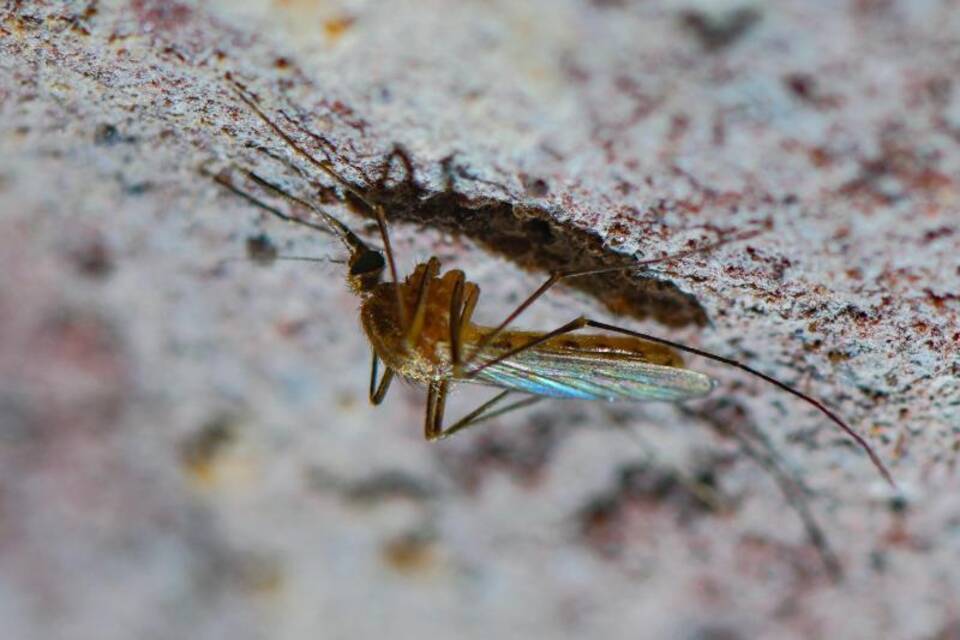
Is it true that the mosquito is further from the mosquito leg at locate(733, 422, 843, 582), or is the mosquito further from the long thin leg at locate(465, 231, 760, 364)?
the mosquito leg at locate(733, 422, 843, 582)

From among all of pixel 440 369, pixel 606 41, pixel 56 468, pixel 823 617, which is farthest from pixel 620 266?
pixel 56 468

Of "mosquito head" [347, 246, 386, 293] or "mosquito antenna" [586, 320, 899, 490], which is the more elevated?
"mosquito head" [347, 246, 386, 293]

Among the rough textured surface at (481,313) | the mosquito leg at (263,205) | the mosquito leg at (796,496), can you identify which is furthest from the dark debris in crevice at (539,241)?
the mosquito leg at (796,496)

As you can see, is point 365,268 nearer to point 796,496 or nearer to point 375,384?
point 375,384

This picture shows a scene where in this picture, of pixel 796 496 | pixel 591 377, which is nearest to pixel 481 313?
pixel 591 377

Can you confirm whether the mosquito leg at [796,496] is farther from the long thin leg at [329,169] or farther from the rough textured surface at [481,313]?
the long thin leg at [329,169]

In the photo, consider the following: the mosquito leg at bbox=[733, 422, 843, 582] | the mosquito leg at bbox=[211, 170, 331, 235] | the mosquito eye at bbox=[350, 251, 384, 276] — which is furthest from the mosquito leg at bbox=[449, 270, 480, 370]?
the mosquito leg at bbox=[733, 422, 843, 582]

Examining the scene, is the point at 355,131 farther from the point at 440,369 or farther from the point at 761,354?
the point at 761,354
